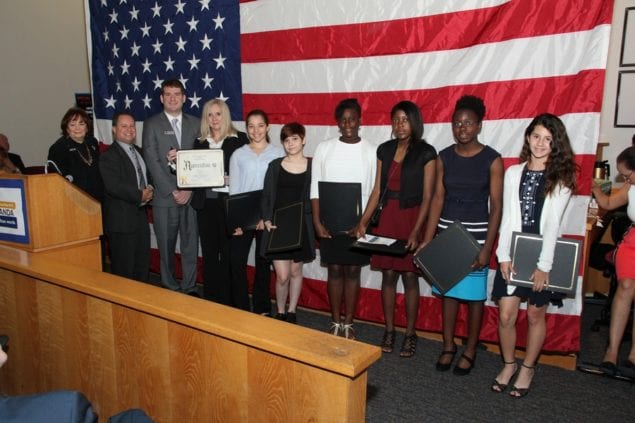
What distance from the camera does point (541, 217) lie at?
2.77 metres

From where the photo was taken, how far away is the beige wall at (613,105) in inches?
211

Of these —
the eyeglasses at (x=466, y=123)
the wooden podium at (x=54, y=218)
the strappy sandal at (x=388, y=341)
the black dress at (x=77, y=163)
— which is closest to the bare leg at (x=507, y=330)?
the strappy sandal at (x=388, y=341)

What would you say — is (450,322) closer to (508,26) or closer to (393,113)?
(393,113)

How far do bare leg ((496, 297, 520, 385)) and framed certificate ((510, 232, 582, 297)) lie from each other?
190mm

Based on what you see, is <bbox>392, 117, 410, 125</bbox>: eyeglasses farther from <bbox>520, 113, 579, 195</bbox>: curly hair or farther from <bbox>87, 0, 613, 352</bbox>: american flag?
<bbox>520, 113, 579, 195</bbox>: curly hair

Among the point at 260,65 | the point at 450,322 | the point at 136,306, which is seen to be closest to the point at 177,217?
the point at 260,65

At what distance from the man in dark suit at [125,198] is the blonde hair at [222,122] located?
0.49 m

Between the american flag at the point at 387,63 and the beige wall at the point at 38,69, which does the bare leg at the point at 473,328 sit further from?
the beige wall at the point at 38,69

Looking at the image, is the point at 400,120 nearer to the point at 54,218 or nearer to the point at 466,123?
the point at 466,123

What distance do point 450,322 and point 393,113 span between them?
1340 mm

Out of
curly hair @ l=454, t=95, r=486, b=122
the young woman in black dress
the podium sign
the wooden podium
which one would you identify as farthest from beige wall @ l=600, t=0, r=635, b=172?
the podium sign

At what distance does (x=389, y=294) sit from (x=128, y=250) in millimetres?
1894

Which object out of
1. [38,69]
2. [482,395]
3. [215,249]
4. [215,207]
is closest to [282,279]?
[215,249]

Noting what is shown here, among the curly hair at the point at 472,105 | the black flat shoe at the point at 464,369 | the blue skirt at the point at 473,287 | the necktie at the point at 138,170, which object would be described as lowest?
the black flat shoe at the point at 464,369
